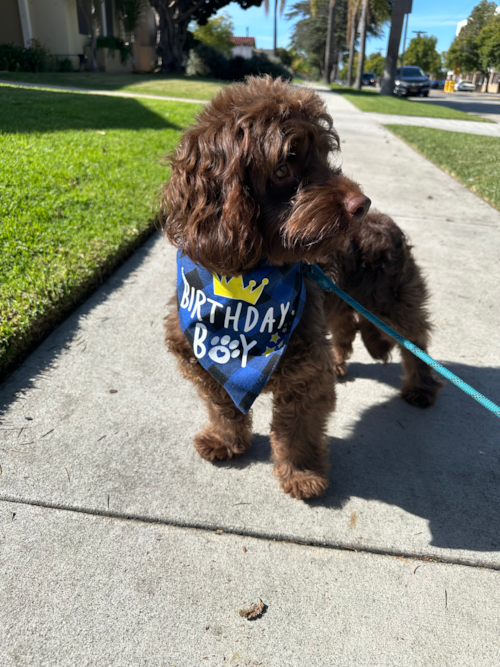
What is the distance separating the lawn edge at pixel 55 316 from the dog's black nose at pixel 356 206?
4.95 ft

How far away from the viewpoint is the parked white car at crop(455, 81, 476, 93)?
54112mm

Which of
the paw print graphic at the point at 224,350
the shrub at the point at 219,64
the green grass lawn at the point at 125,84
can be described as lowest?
the paw print graphic at the point at 224,350

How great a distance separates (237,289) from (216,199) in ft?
1.49

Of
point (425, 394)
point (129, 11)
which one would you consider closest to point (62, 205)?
point (425, 394)

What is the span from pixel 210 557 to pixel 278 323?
1.12 meters

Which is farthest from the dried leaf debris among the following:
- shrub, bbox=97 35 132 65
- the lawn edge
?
shrub, bbox=97 35 132 65

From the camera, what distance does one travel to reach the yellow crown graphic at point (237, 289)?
2285mm

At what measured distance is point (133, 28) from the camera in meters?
27.3

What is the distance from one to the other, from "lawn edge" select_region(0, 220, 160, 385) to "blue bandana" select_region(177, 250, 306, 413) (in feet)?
3.03

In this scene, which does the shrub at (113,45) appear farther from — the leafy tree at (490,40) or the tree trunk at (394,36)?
the leafy tree at (490,40)

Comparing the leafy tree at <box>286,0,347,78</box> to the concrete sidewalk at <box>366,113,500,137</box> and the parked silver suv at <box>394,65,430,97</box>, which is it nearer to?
the parked silver suv at <box>394,65,430,97</box>

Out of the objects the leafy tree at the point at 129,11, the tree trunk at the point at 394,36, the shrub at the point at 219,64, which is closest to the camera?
the leafy tree at the point at 129,11

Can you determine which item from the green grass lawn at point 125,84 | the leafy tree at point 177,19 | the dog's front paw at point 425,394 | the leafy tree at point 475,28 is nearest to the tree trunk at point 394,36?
the leafy tree at point 475,28

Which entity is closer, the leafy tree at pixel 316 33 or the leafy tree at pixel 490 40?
the leafy tree at pixel 490 40
